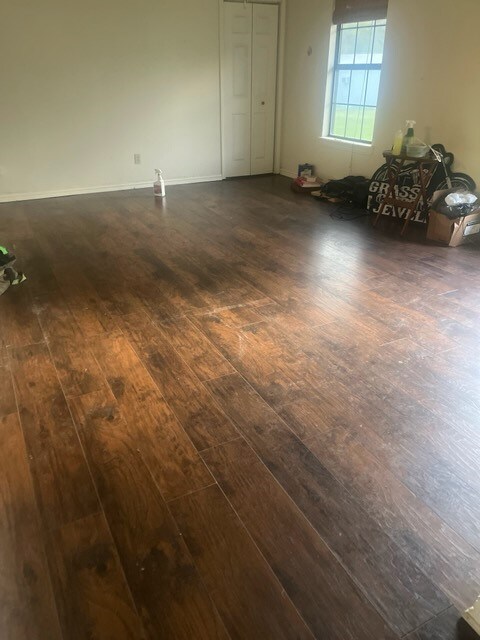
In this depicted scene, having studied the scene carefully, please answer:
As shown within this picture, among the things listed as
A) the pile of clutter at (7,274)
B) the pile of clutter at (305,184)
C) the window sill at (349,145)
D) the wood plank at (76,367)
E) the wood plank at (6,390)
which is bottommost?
the wood plank at (76,367)

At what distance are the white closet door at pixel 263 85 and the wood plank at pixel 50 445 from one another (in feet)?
16.6

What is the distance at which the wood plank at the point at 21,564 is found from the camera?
1.29m

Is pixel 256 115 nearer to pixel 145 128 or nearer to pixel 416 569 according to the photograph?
pixel 145 128

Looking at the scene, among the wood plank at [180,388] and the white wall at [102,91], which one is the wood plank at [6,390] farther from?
the white wall at [102,91]

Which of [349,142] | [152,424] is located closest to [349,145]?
[349,142]

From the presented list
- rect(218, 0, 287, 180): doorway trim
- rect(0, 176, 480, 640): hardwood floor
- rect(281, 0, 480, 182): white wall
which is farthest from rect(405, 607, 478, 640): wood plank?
rect(218, 0, 287, 180): doorway trim

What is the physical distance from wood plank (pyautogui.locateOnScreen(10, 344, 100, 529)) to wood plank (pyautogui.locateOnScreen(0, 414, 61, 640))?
43 millimetres

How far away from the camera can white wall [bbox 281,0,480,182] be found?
13.6 ft

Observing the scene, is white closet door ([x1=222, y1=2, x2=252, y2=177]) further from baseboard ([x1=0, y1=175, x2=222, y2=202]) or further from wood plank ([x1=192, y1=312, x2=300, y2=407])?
wood plank ([x1=192, y1=312, x2=300, y2=407])

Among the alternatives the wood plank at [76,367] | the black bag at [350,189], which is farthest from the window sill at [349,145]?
the wood plank at [76,367]

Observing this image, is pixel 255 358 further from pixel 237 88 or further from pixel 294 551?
pixel 237 88

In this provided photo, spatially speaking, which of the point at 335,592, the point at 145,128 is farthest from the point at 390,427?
the point at 145,128

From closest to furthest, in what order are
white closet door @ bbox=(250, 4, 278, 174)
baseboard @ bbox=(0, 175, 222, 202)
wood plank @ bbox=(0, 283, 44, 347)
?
wood plank @ bbox=(0, 283, 44, 347) → baseboard @ bbox=(0, 175, 222, 202) → white closet door @ bbox=(250, 4, 278, 174)

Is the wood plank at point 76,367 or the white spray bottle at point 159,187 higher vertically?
the white spray bottle at point 159,187
